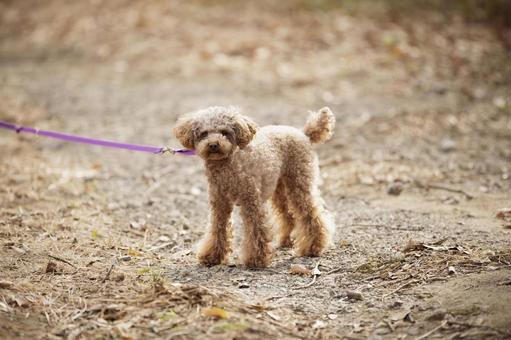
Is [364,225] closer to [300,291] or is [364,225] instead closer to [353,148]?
[300,291]

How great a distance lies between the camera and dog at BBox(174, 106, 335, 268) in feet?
15.5

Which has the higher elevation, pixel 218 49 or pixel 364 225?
pixel 218 49

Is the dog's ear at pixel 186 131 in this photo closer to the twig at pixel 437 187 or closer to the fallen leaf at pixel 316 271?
the fallen leaf at pixel 316 271

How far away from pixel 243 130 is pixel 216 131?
21cm

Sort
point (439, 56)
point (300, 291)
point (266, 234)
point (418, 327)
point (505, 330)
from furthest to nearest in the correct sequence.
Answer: point (439, 56) → point (266, 234) → point (300, 291) → point (418, 327) → point (505, 330)

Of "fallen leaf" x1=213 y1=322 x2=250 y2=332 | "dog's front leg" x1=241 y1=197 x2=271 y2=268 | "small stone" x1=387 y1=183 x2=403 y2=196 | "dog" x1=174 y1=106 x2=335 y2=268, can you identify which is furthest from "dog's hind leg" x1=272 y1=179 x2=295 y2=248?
"fallen leaf" x1=213 y1=322 x2=250 y2=332

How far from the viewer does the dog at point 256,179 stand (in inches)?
186

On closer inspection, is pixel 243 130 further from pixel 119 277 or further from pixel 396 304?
pixel 396 304

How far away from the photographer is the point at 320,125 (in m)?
5.50

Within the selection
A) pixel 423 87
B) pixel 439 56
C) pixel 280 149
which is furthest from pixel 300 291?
pixel 439 56

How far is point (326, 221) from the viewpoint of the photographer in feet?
18.0

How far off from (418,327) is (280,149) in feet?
6.61

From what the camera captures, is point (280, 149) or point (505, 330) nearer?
point (505, 330)

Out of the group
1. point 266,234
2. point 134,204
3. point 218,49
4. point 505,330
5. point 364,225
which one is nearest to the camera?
point 505,330
